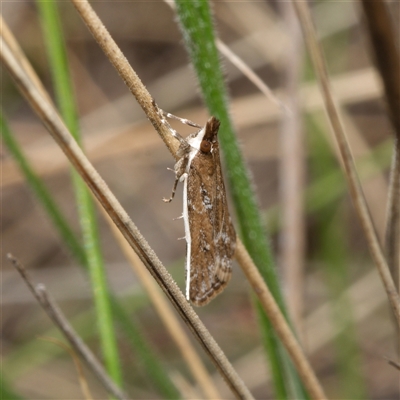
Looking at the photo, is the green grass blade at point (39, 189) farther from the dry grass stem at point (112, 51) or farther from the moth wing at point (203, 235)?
the dry grass stem at point (112, 51)

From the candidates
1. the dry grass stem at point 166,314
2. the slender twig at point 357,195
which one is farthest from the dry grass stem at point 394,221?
the dry grass stem at point 166,314

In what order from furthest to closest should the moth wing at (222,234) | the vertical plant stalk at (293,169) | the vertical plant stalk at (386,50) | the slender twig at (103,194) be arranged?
1. the vertical plant stalk at (293,169)
2. the moth wing at (222,234)
3. the slender twig at (103,194)
4. the vertical plant stalk at (386,50)

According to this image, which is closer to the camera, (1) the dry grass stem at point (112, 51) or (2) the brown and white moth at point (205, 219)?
(1) the dry grass stem at point (112, 51)

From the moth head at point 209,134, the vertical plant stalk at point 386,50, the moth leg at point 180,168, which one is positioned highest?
the vertical plant stalk at point 386,50

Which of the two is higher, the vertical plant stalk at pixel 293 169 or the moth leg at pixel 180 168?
the moth leg at pixel 180 168

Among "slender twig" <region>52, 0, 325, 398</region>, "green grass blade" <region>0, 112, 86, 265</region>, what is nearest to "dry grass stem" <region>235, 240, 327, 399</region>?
"slender twig" <region>52, 0, 325, 398</region>

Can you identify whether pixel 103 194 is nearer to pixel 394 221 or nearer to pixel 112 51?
pixel 112 51

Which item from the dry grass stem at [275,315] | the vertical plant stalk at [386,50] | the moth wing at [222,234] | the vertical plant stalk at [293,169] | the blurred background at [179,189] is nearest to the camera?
the vertical plant stalk at [386,50]

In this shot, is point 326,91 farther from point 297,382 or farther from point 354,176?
point 297,382

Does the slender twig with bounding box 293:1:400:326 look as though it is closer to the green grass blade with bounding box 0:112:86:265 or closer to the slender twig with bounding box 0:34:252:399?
the slender twig with bounding box 0:34:252:399
